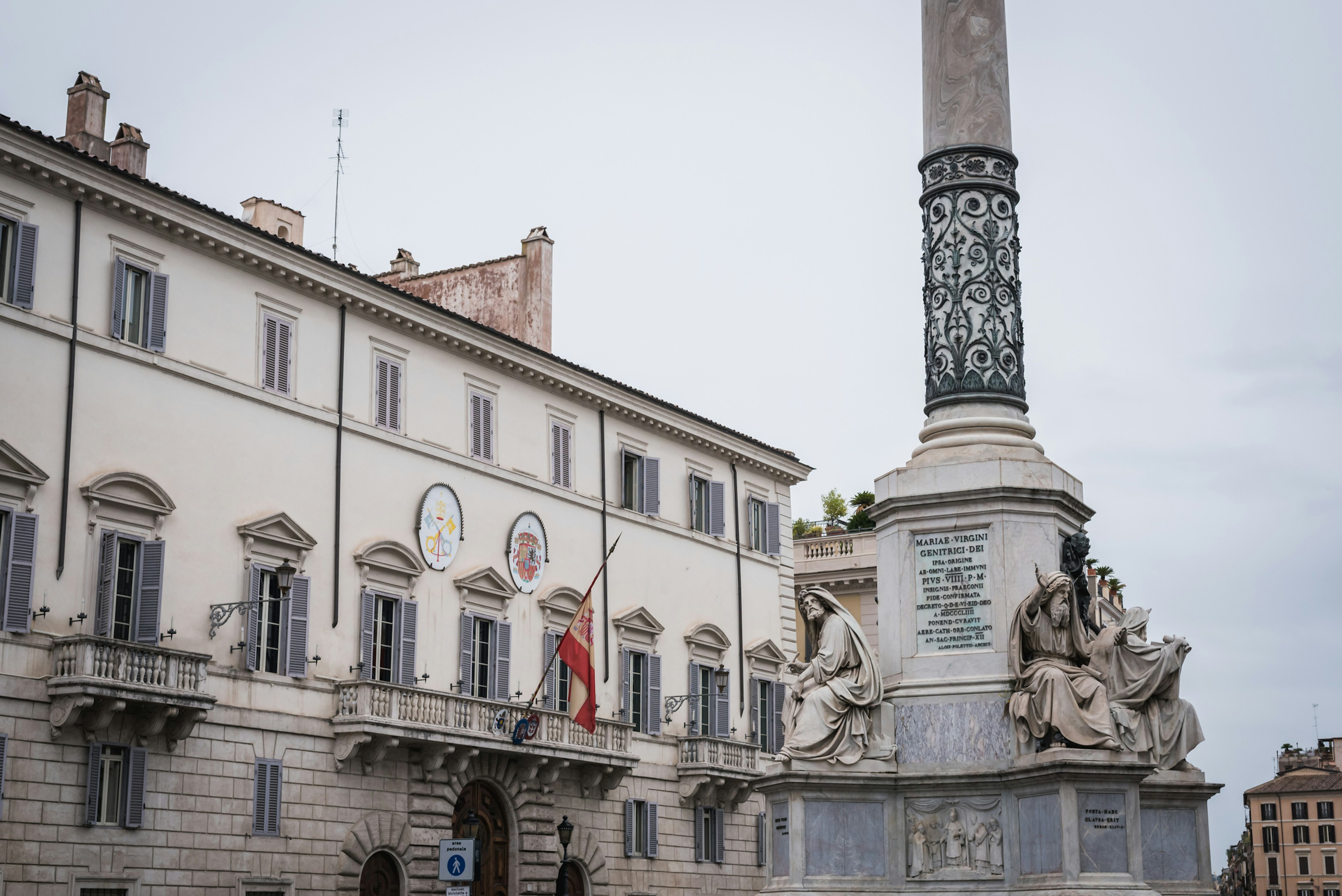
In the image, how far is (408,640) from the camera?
117 ft

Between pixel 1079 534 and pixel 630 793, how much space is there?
83.4 feet

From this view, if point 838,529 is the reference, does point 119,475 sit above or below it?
below

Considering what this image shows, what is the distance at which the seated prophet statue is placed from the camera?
56.5ft

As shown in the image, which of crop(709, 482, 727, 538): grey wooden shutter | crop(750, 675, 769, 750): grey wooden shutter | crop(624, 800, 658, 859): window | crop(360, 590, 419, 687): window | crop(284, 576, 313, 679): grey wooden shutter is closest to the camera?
crop(284, 576, 313, 679): grey wooden shutter

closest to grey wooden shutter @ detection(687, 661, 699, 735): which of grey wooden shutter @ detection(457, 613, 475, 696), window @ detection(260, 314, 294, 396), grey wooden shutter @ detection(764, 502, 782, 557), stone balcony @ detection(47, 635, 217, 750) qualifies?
grey wooden shutter @ detection(764, 502, 782, 557)

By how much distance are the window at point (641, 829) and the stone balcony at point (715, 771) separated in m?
1.28

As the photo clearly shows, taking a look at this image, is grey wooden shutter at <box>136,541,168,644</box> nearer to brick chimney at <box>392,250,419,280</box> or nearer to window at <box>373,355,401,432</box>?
window at <box>373,355,401,432</box>

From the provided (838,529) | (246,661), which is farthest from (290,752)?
(838,529)

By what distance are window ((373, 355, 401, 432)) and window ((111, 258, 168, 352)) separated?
5.90 metres

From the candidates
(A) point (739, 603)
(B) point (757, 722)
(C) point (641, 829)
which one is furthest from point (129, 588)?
(B) point (757, 722)

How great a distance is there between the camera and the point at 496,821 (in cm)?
3831

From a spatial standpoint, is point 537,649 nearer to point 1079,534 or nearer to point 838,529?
point 1079,534

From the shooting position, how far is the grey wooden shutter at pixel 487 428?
1555 inches

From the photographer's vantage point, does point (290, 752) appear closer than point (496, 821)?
Yes
